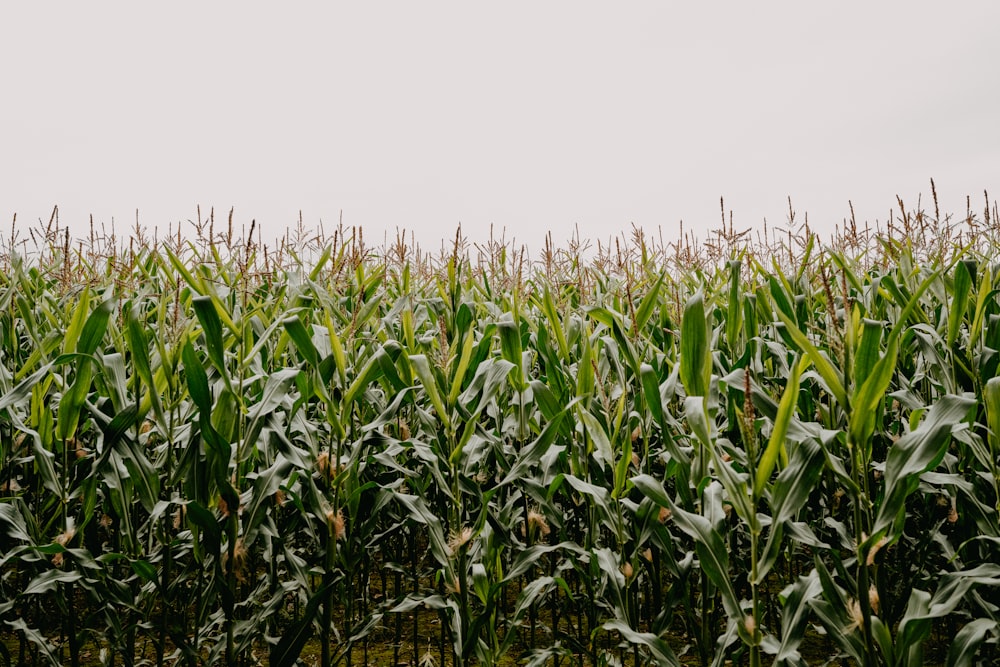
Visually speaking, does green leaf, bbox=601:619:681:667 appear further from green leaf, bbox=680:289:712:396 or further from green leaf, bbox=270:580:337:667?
green leaf, bbox=270:580:337:667

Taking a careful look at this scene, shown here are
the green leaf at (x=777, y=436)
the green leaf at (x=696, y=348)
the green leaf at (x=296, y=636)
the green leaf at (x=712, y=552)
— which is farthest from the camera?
the green leaf at (x=296, y=636)

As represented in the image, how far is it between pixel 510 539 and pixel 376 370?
925 millimetres

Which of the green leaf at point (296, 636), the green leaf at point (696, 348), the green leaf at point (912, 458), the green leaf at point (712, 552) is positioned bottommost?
the green leaf at point (296, 636)

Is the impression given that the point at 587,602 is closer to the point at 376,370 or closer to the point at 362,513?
the point at 362,513

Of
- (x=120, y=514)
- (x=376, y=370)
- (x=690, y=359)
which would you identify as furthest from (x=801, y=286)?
(x=120, y=514)

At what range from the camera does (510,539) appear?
2.61m

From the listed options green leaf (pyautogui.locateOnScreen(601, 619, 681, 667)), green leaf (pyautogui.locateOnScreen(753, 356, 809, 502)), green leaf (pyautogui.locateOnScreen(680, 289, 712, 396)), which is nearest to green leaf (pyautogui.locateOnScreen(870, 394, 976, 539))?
green leaf (pyautogui.locateOnScreen(753, 356, 809, 502))

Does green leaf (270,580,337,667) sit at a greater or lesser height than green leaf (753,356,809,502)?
lesser

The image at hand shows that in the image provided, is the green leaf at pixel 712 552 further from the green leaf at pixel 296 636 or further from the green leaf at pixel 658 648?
the green leaf at pixel 296 636

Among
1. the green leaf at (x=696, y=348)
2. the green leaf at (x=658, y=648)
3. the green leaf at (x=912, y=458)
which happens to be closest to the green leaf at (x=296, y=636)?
the green leaf at (x=658, y=648)

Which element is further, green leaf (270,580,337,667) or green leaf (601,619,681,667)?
green leaf (270,580,337,667)

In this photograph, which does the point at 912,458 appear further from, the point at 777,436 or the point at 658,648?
the point at 658,648

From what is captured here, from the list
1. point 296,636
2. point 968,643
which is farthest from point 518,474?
point 968,643

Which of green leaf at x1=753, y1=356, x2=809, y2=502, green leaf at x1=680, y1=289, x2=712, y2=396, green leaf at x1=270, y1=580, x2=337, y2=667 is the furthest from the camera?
green leaf at x1=270, y1=580, x2=337, y2=667
